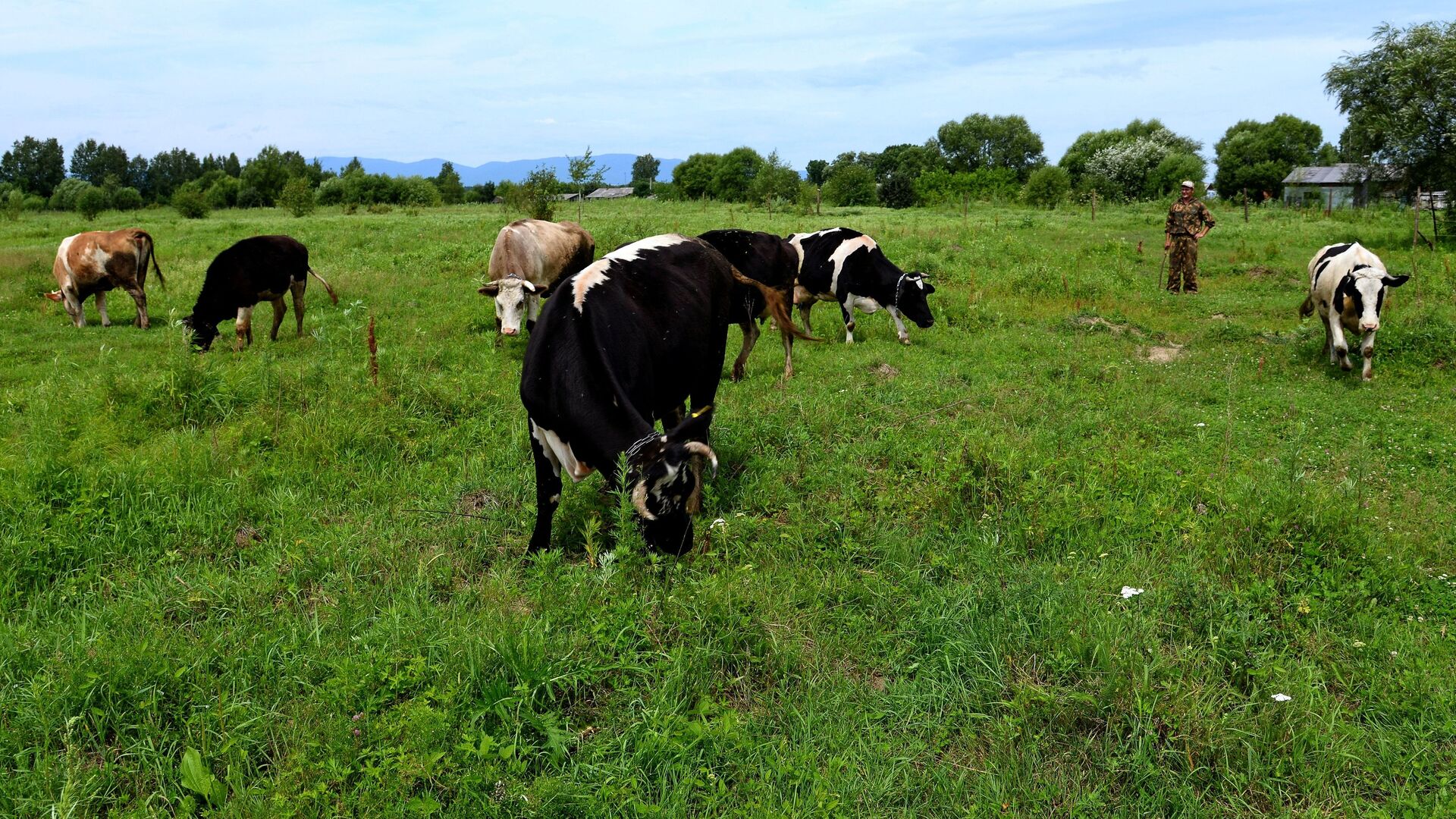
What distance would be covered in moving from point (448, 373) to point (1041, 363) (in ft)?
25.0

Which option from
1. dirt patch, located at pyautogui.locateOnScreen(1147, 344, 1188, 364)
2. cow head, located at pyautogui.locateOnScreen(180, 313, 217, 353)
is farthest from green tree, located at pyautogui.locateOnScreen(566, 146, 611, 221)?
dirt patch, located at pyautogui.locateOnScreen(1147, 344, 1188, 364)

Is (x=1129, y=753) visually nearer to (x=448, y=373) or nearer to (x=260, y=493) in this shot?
(x=260, y=493)

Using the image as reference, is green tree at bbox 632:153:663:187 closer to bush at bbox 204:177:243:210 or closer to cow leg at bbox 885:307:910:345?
bush at bbox 204:177:243:210

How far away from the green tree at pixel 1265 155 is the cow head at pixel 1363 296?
6173cm

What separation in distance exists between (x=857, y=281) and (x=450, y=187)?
69.2 meters

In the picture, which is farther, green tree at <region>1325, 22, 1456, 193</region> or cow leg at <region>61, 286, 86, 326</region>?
green tree at <region>1325, 22, 1456, 193</region>

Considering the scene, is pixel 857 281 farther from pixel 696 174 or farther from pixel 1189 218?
pixel 696 174

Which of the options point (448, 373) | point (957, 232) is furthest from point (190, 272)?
point (957, 232)

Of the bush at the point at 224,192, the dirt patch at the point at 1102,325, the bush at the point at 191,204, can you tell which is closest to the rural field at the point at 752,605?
the dirt patch at the point at 1102,325

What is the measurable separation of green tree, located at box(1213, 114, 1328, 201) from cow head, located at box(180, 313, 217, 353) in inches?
2765

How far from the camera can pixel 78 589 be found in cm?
532

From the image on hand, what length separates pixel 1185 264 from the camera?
1650 cm

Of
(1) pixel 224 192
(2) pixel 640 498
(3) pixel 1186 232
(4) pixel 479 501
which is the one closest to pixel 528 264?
(4) pixel 479 501

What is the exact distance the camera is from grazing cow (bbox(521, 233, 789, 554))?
16.7ft
